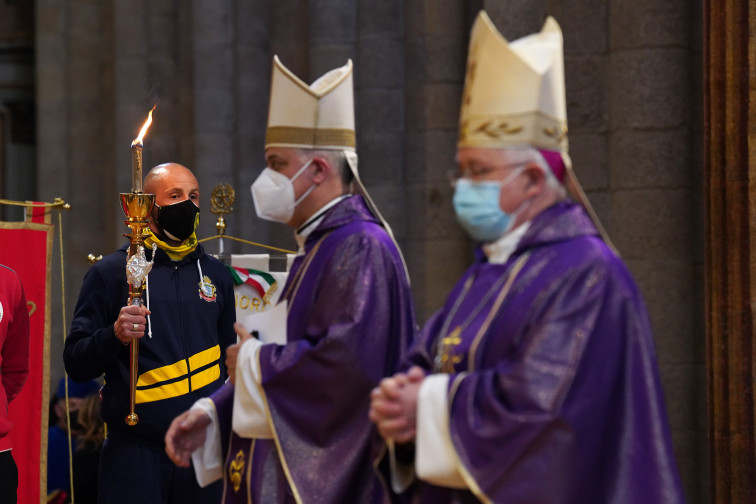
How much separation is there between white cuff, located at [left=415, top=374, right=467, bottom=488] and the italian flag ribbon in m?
2.94

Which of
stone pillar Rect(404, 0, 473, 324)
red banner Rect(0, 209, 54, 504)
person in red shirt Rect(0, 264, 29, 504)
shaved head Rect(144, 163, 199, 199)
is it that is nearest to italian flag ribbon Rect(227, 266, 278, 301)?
red banner Rect(0, 209, 54, 504)

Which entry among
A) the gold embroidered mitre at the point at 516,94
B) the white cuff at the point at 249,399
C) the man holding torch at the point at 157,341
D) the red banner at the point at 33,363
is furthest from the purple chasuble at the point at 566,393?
the red banner at the point at 33,363

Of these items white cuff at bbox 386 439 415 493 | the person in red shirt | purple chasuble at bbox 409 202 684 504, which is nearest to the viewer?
purple chasuble at bbox 409 202 684 504

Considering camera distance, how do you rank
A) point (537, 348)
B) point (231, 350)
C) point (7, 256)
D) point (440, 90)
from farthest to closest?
point (440, 90), point (7, 256), point (231, 350), point (537, 348)

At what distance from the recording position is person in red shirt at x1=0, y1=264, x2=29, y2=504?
13.6 ft

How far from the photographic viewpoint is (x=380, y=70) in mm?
7031

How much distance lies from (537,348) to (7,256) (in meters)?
3.39

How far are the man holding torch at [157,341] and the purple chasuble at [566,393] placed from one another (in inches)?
71.6

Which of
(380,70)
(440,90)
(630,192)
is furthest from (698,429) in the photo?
(380,70)

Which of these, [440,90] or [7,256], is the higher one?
[440,90]

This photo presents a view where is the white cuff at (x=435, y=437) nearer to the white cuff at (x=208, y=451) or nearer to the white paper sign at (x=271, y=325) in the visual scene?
the white paper sign at (x=271, y=325)

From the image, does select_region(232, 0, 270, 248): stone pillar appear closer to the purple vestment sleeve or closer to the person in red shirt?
the person in red shirt

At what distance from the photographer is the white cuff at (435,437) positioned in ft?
7.71

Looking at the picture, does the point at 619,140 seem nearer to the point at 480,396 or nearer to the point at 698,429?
the point at 698,429
